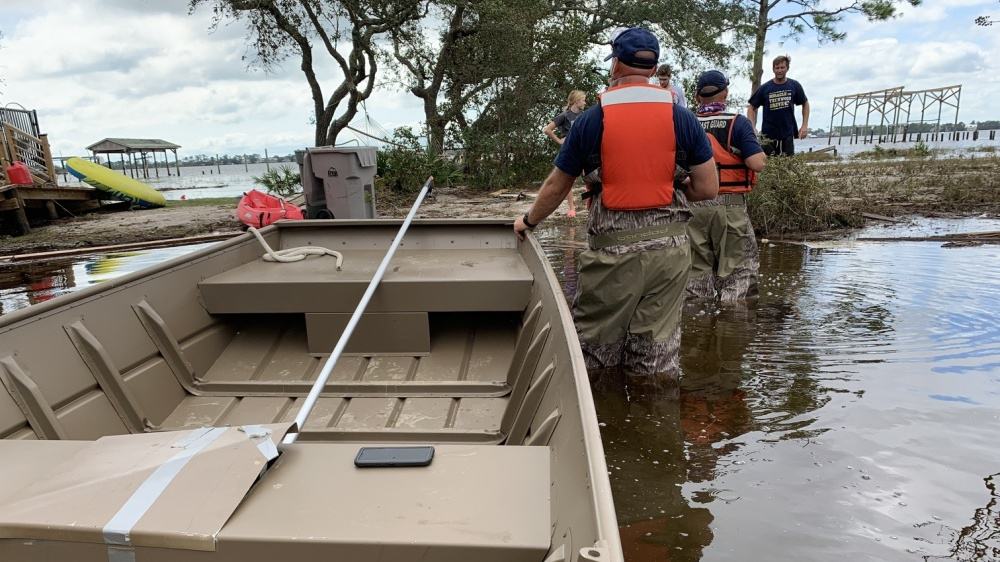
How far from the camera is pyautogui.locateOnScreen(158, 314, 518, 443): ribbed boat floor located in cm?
303

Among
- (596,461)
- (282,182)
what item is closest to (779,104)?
(596,461)

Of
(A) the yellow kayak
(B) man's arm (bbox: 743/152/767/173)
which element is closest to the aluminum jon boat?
(B) man's arm (bbox: 743/152/767/173)

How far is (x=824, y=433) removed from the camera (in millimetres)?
3322

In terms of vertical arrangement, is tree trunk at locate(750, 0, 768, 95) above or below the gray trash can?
above

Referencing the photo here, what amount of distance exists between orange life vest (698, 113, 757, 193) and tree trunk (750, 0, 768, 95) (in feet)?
40.2

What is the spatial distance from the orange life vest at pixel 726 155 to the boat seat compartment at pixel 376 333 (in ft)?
9.06

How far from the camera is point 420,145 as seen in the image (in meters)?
15.0

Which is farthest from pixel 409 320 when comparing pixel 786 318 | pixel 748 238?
pixel 786 318

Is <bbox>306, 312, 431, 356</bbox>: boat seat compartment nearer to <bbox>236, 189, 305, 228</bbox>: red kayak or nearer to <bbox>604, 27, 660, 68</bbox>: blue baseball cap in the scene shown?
<bbox>604, 27, 660, 68</bbox>: blue baseball cap

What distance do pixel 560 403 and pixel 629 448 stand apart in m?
1.33

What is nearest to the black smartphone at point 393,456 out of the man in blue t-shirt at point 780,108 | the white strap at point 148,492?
the white strap at point 148,492

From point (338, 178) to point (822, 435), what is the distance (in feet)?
21.1

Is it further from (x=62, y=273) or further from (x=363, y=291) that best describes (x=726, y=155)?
(x=62, y=273)

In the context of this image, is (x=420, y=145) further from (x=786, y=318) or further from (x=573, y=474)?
(x=573, y=474)
